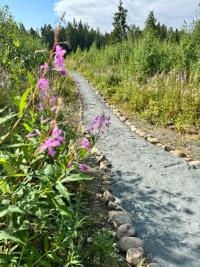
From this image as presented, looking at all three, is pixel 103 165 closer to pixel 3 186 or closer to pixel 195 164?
pixel 195 164

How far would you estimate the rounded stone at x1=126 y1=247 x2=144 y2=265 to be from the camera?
347 cm

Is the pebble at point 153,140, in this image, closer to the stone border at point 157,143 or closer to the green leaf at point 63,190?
the stone border at point 157,143

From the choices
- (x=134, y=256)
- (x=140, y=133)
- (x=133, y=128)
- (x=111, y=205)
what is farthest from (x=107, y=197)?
(x=133, y=128)

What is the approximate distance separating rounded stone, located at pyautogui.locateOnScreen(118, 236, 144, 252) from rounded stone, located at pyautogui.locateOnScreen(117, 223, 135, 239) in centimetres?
10

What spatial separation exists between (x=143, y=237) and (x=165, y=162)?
2236 millimetres

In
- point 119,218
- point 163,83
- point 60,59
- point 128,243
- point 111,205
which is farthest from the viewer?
point 163,83

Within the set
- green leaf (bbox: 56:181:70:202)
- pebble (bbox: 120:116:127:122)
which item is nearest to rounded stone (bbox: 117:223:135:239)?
green leaf (bbox: 56:181:70:202)

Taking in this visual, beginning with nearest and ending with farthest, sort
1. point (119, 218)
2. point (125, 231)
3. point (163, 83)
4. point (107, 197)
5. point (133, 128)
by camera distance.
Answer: point (125, 231)
point (119, 218)
point (107, 197)
point (133, 128)
point (163, 83)

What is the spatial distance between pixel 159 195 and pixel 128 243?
1266mm

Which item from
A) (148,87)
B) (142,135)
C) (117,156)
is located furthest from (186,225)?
(148,87)

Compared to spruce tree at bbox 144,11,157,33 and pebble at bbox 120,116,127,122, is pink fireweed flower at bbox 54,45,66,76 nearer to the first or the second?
pebble at bbox 120,116,127,122

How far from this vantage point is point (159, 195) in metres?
4.84

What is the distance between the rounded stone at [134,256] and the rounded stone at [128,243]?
13cm

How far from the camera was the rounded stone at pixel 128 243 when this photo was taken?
3666 mm
